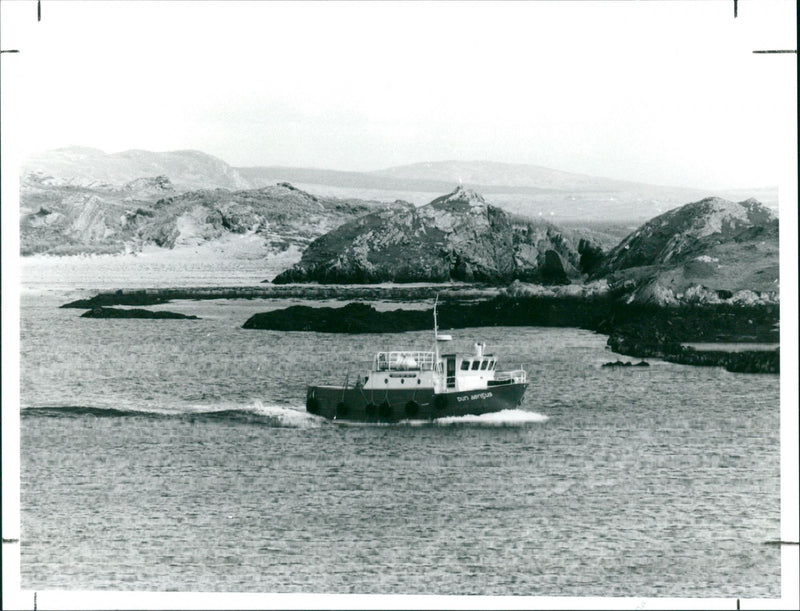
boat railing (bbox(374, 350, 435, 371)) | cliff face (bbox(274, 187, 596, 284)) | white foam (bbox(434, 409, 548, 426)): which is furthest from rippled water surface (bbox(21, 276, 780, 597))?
cliff face (bbox(274, 187, 596, 284))

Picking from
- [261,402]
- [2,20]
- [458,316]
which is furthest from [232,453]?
[2,20]

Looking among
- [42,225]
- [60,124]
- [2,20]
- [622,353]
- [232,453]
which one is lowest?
[232,453]

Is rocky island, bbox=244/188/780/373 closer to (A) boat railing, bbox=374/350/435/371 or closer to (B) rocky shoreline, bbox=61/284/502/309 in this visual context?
(B) rocky shoreline, bbox=61/284/502/309

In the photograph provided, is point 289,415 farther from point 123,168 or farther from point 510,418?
point 123,168

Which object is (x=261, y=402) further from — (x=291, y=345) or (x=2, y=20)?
(x=2, y=20)

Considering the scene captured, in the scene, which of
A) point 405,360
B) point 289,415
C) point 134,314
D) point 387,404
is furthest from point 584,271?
point 134,314

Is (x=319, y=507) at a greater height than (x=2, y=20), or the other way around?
(x=2, y=20)
